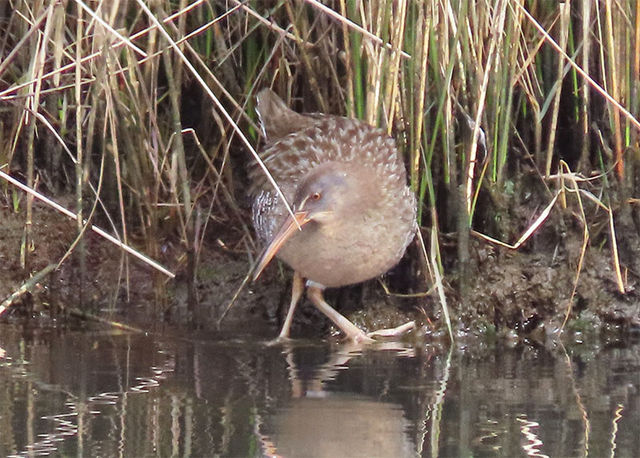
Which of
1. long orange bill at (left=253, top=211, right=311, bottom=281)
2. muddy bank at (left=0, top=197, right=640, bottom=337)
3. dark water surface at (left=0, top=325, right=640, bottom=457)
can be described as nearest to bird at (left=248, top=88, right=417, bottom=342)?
long orange bill at (left=253, top=211, right=311, bottom=281)

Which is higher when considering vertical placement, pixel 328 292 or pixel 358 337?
pixel 328 292

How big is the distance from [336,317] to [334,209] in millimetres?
476

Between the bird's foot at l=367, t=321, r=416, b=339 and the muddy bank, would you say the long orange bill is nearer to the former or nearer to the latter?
the muddy bank

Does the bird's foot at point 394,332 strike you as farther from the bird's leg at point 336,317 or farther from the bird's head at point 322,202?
the bird's head at point 322,202

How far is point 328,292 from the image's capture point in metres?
5.54

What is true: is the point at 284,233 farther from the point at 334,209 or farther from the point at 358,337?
the point at 358,337

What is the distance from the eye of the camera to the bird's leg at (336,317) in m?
5.11

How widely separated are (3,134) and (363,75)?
1.58 meters

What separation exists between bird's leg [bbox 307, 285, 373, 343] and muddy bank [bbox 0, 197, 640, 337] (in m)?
0.13

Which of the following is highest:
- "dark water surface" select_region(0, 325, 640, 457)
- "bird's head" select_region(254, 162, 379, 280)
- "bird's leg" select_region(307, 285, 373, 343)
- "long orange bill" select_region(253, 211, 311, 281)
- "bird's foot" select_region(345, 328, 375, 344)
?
"bird's head" select_region(254, 162, 379, 280)

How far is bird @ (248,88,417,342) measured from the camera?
5.02 meters

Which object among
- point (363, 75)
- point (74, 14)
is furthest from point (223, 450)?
point (74, 14)

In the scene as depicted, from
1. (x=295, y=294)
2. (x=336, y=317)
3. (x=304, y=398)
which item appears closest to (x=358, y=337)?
(x=336, y=317)

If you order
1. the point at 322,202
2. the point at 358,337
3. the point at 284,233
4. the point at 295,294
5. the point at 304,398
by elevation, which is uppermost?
the point at 322,202
